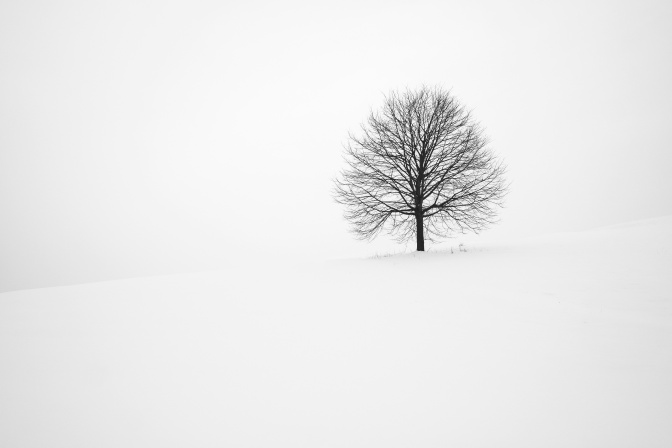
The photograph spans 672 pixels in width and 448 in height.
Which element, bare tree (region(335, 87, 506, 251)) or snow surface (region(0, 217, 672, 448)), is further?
bare tree (region(335, 87, 506, 251))

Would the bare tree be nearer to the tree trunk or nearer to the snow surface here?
the tree trunk

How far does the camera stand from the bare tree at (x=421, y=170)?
12.2 meters

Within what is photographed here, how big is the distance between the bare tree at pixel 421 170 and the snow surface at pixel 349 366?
587 cm

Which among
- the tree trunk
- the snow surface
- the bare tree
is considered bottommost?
the snow surface

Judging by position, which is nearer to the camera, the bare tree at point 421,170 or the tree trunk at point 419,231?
the bare tree at point 421,170

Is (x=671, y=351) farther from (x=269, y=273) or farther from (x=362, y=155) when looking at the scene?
(x=362, y=155)

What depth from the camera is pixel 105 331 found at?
16.6 feet

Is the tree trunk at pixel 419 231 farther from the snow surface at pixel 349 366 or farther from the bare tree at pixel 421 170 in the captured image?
the snow surface at pixel 349 366

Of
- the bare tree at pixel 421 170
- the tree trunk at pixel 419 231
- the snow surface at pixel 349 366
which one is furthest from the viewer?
the tree trunk at pixel 419 231

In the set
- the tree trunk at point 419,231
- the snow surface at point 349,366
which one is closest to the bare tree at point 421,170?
the tree trunk at point 419,231

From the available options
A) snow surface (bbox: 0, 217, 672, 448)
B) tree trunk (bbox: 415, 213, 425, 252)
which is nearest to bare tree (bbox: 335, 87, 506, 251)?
tree trunk (bbox: 415, 213, 425, 252)

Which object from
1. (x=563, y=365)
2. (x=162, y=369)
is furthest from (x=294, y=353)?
A: (x=563, y=365)

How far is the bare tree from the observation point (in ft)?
40.0

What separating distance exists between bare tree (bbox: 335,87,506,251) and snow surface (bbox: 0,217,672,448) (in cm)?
587
